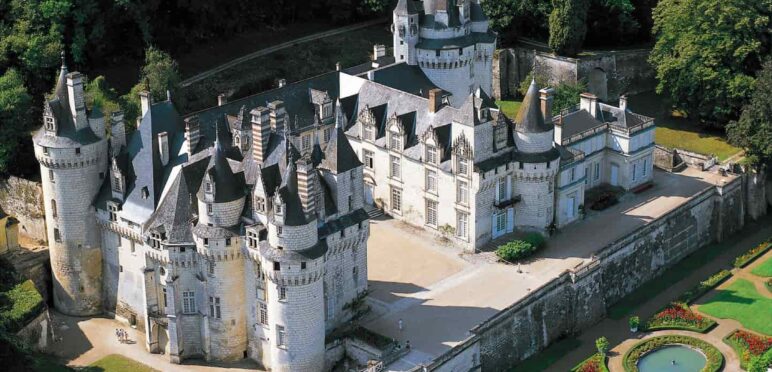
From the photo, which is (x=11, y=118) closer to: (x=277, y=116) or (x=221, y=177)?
(x=277, y=116)

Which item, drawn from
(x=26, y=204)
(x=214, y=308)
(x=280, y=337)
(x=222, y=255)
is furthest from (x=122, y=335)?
(x=26, y=204)

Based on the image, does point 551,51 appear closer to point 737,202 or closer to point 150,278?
point 737,202

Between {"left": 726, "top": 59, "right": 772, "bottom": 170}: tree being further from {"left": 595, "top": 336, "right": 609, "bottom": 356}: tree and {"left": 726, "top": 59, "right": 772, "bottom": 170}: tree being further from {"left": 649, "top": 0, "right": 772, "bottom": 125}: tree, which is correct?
{"left": 595, "top": 336, "right": 609, "bottom": 356}: tree

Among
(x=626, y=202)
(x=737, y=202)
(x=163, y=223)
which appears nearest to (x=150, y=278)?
(x=163, y=223)

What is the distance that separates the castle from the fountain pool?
34.3 ft

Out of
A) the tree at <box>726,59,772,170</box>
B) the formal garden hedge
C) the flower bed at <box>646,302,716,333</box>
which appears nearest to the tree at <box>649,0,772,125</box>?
the tree at <box>726,59,772,170</box>

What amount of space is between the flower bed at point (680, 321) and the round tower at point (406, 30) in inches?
927

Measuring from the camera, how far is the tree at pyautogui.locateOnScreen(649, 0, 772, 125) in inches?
3253

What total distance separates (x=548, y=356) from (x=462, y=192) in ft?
34.3

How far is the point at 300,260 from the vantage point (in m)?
52.3

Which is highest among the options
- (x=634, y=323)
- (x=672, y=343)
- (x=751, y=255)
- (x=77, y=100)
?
(x=77, y=100)

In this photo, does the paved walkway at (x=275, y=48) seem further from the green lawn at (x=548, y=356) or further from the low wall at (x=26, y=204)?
the green lawn at (x=548, y=356)

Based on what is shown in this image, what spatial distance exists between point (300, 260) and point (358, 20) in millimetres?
49634

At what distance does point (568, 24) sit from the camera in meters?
91.8
